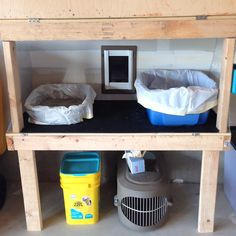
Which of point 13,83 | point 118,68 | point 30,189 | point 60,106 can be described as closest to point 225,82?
point 118,68

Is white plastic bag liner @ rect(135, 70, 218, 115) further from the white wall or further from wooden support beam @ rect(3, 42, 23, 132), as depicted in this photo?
wooden support beam @ rect(3, 42, 23, 132)

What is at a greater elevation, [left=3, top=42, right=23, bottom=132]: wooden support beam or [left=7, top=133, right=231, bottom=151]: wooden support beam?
[left=3, top=42, right=23, bottom=132]: wooden support beam

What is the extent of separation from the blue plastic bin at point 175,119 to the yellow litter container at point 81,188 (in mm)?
398

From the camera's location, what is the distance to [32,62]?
195 centimetres

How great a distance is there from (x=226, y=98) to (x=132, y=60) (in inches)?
24.0

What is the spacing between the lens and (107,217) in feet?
6.11

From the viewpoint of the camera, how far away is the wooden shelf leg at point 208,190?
1592 mm

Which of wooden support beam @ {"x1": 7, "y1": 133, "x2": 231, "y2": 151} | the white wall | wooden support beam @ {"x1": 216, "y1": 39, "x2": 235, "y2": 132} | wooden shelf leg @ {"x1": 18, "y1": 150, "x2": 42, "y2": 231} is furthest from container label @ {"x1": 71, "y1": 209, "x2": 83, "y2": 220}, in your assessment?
wooden support beam @ {"x1": 216, "y1": 39, "x2": 235, "y2": 132}

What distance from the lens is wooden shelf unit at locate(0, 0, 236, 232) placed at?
4.42 ft

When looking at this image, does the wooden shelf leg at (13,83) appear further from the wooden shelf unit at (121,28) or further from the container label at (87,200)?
the container label at (87,200)

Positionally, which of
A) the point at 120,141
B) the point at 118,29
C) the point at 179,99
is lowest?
the point at 120,141

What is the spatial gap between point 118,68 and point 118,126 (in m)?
0.44

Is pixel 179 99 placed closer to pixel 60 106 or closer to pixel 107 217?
pixel 60 106

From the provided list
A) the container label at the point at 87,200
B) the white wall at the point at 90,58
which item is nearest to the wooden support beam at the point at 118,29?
the white wall at the point at 90,58
